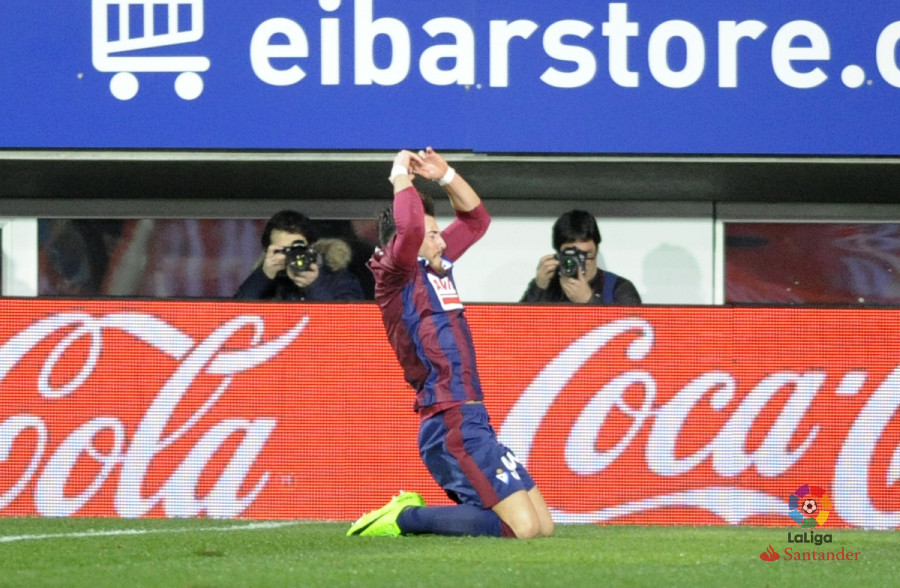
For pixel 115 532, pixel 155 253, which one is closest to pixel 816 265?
pixel 155 253

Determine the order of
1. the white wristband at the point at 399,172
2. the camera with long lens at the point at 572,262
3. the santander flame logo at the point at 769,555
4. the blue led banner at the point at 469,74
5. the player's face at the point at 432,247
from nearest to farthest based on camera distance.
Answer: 1. the santander flame logo at the point at 769,555
2. the white wristband at the point at 399,172
3. the player's face at the point at 432,247
4. the camera with long lens at the point at 572,262
5. the blue led banner at the point at 469,74

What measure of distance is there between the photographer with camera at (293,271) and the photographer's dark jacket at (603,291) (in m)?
1.12

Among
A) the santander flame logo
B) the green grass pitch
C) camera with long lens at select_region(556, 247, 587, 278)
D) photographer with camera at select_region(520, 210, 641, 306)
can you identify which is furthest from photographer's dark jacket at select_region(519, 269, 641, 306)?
the santander flame logo

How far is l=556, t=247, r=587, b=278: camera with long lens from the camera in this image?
984 centimetres

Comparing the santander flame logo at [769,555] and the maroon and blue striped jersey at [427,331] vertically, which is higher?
the maroon and blue striped jersey at [427,331]

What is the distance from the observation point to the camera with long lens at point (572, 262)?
984 centimetres

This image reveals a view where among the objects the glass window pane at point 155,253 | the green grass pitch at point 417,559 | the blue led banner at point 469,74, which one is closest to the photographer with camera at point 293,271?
the blue led banner at point 469,74

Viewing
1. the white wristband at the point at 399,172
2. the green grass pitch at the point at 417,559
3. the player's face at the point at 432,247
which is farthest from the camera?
the player's face at the point at 432,247

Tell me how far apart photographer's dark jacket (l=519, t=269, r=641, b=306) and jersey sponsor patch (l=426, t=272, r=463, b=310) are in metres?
2.36

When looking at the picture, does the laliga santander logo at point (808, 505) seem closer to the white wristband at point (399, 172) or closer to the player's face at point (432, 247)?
the player's face at point (432, 247)

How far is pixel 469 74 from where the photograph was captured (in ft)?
32.9

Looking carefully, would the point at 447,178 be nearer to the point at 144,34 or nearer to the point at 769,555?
the point at 769,555

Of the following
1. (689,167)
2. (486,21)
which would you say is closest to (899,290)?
(689,167)

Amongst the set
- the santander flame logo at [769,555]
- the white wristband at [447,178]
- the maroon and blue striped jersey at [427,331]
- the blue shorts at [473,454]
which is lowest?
the santander flame logo at [769,555]
